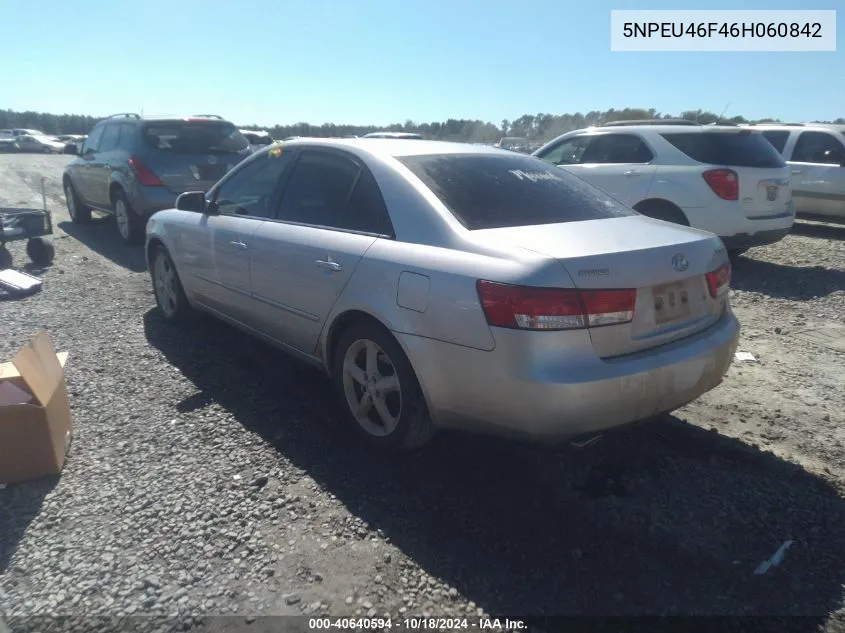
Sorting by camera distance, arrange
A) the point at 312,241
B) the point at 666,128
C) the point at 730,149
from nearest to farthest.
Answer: the point at 312,241 → the point at 730,149 → the point at 666,128

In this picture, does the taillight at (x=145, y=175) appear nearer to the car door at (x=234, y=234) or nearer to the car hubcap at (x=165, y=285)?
the car hubcap at (x=165, y=285)

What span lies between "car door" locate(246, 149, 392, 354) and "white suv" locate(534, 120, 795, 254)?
162 inches

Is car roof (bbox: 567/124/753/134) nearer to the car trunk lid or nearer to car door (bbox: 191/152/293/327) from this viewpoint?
the car trunk lid

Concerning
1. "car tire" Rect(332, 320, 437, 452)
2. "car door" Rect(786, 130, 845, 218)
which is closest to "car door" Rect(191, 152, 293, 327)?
"car tire" Rect(332, 320, 437, 452)

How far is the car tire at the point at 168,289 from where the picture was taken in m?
5.38

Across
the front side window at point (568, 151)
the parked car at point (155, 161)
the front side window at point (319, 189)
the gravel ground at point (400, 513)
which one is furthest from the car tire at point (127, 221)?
the front side window at point (568, 151)

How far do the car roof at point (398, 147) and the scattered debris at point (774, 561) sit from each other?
2.61 meters

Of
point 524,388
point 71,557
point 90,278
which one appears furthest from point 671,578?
point 90,278

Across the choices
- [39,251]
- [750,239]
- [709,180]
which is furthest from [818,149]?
[39,251]

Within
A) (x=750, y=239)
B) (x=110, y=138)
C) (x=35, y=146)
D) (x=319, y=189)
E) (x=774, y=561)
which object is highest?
(x=35, y=146)

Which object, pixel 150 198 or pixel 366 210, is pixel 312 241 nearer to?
pixel 366 210

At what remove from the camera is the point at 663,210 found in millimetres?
7809

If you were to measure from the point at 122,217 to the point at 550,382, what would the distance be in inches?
325

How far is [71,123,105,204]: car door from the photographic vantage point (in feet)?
33.0
